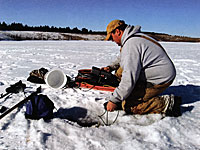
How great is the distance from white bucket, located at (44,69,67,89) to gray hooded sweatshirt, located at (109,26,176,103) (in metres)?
1.73

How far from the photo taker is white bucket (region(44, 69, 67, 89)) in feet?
12.0

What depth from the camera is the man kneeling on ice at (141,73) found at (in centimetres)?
216

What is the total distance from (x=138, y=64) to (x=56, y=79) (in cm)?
219

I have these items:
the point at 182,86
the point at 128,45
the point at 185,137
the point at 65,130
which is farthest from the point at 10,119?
the point at 182,86

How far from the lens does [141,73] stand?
2402 mm

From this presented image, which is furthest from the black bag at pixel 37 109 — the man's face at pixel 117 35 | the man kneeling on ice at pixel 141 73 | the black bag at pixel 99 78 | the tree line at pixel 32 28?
the tree line at pixel 32 28

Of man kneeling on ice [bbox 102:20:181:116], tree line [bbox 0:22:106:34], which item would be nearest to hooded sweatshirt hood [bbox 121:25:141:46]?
man kneeling on ice [bbox 102:20:181:116]

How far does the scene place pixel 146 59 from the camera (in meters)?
2.22

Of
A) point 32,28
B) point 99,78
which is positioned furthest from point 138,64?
point 32,28

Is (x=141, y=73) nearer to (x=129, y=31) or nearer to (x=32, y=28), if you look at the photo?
(x=129, y=31)

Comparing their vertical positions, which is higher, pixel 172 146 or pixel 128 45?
pixel 128 45

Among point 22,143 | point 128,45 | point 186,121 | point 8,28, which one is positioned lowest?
point 22,143

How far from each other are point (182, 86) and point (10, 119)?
3553 millimetres

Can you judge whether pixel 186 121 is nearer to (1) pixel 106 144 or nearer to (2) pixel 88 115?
(1) pixel 106 144
